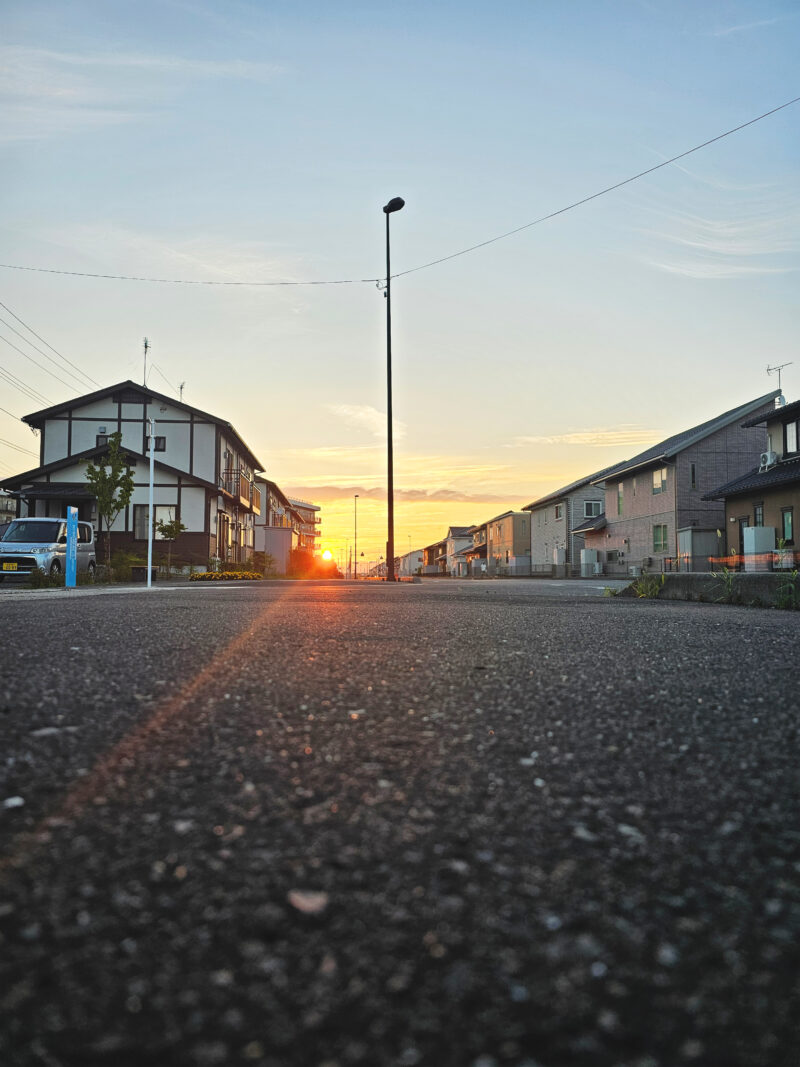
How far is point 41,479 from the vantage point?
1147 inches

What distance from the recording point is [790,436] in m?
23.4

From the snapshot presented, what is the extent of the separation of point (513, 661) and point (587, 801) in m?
1.68

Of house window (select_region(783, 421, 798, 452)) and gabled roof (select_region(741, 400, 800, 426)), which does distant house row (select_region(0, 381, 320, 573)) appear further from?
house window (select_region(783, 421, 798, 452))

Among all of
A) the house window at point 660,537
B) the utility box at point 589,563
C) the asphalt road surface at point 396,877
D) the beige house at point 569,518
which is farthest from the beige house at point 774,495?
the asphalt road surface at point 396,877

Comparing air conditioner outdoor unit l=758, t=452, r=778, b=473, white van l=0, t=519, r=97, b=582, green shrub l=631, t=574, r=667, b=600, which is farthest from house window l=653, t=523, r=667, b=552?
white van l=0, t=519, r=97, b=582

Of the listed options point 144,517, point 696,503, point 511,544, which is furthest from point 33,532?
point 511,544

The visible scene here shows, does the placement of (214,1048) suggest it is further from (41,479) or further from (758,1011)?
(41,479)

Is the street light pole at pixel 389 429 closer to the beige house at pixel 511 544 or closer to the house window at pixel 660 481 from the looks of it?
the house window at pixel 660 481

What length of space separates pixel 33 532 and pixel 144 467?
12.9m

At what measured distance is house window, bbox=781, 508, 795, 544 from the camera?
22.6 meters

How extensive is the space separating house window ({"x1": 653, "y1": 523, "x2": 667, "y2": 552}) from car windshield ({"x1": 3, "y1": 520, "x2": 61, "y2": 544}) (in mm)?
24428

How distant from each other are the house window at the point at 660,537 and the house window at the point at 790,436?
8.28 metres

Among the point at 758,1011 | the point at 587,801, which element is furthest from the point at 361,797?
the point at 758,1011

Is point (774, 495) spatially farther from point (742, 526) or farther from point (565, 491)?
point (565, 491)
